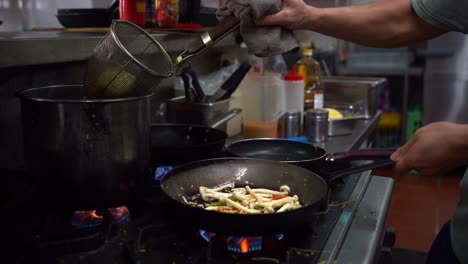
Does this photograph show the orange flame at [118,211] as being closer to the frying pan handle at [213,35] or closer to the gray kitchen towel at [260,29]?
the frying pan handle at [213,35]

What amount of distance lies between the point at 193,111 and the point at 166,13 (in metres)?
0.34

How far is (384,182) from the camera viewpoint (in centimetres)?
144

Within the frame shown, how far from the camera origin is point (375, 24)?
138cm

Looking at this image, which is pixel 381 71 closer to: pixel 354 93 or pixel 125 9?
pixel 354 93

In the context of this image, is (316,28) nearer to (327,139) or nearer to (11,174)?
(327,139)

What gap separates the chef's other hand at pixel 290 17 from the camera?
4.21ft

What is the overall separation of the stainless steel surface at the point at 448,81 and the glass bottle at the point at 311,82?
2.24 metres

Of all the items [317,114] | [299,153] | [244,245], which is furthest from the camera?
[317,114]

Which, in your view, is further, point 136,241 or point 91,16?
point 91,16

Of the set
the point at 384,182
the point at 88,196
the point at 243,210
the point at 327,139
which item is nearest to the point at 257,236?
the point at 243,210

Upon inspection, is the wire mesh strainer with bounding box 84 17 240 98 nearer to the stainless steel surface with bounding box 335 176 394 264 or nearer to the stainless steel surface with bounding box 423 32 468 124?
the stainless steel surface with bounding box 335 176 394 264

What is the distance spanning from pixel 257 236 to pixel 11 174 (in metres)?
0.51

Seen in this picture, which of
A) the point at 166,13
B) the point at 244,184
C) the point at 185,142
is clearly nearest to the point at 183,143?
the point at 185,142

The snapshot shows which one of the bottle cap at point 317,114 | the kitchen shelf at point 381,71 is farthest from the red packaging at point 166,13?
the kitchen shelf at point 381,71
